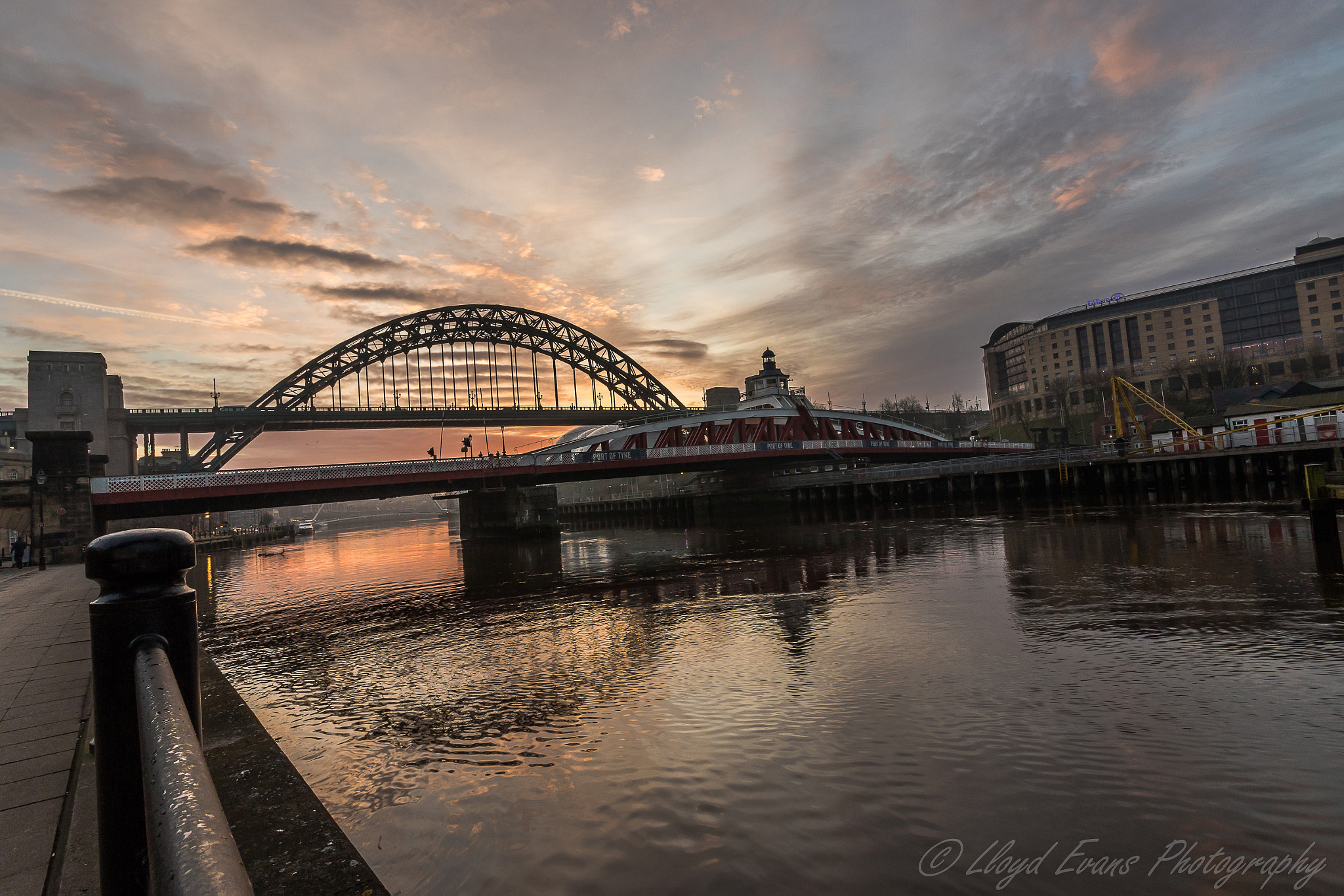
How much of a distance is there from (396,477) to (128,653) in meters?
44.6

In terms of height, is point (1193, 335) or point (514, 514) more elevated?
point (1193, 335)

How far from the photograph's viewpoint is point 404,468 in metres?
43.4

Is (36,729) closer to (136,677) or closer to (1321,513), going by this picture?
(136,677)

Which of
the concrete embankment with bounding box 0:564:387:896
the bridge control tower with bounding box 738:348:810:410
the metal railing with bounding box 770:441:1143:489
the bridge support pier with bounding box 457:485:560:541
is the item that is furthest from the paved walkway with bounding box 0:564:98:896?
the bridge control tower with bounding box 738:348:810:410

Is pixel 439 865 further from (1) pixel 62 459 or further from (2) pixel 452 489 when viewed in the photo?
(2) pixel 452 489

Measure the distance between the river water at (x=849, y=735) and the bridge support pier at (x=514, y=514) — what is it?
33.5 metres

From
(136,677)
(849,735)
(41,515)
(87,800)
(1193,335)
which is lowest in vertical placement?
(849,735)

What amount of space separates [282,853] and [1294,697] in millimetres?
10672

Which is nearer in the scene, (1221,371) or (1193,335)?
(1221,371)

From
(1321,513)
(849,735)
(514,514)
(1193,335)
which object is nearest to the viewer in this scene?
(849,735)

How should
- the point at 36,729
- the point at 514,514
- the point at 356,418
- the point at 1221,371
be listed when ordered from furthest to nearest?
the point at 1221,371 < the point at 356,418 < the point at 514,514 < the point at 36,729

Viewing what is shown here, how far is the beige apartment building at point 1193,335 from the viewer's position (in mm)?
114219

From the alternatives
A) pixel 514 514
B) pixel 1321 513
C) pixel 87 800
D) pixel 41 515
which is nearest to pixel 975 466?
pixel 514 514

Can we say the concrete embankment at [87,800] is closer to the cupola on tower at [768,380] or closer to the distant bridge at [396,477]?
the distant bridge at [396,477]
